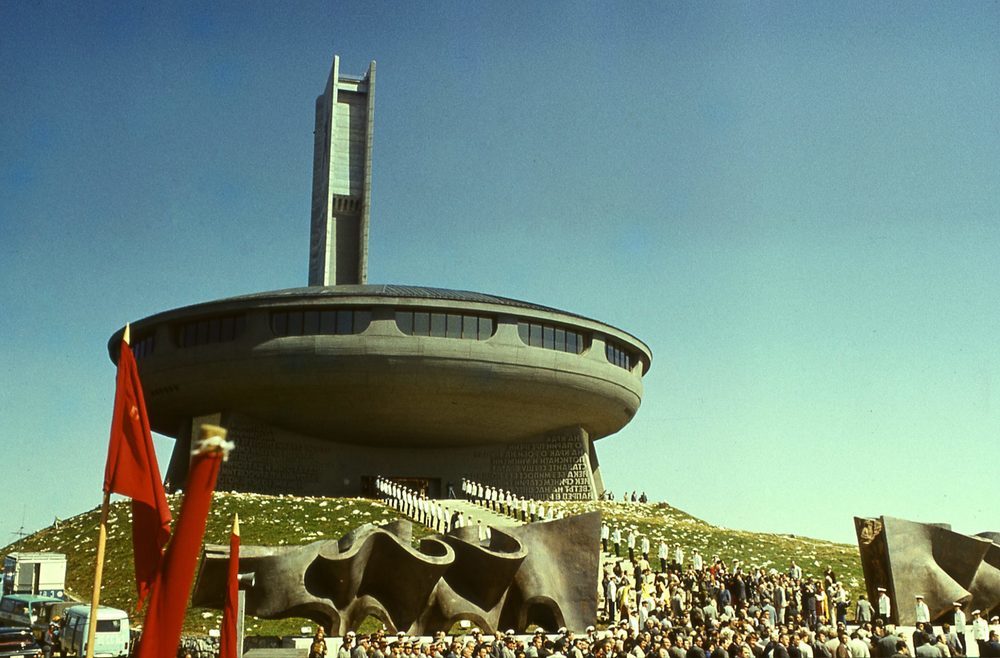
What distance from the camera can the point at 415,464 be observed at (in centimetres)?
5691

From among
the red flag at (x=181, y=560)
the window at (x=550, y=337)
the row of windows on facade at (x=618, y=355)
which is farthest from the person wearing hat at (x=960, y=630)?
the row of windows on facade at (x=618, y=355)

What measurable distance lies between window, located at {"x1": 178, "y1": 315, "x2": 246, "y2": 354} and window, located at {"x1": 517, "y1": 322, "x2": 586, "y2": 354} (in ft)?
45.9

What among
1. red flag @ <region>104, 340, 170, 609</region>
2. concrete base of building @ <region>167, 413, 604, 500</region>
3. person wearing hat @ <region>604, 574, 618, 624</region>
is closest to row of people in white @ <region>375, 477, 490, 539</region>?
person wearing hat @ <region>604, 574, 618, 624</region>

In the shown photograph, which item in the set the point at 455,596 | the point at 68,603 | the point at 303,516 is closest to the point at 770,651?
the point at 455,596

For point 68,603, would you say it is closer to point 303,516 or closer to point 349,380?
point 303,516

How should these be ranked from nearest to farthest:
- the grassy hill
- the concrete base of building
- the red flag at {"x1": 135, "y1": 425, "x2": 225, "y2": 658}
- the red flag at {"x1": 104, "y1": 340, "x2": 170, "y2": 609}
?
the red flag at {"x1": 135, "y1": 425, "x2": 225, "y2": 658}, the red flag at {"x1": 104, "y1": 340, "x2": 170, "y2": 609}, the grassy hill, the concrete base of building

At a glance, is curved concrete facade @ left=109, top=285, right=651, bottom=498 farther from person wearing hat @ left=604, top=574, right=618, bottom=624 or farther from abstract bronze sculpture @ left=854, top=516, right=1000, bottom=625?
abstract bronze sculpture @ left=854, top=516, right=1000, bottom=625

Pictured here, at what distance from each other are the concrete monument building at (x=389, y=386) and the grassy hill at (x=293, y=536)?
9.39m

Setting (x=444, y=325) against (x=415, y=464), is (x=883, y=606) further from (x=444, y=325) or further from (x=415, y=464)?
(x=415, y=464)

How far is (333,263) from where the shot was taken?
2670 inches

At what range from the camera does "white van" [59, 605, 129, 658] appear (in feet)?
81.5

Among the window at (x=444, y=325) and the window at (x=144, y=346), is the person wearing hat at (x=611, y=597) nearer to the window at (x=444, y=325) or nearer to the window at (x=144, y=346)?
the window at (x=444, y=325)

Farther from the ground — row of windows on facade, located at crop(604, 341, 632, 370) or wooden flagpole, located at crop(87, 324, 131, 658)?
row of windows on facade, located at crop(604, 341, 632, 370)

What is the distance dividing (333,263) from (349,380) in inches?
742
